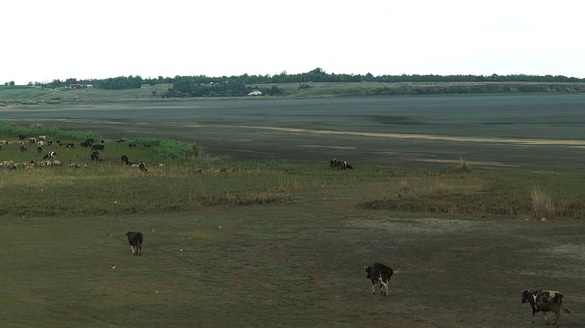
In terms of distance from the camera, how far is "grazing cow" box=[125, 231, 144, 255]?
27.2m

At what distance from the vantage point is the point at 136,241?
27.3 metres

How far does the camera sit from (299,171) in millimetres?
53562

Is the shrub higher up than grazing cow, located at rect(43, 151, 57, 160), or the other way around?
the shrub

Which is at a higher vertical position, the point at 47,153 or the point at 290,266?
the point at 290,266

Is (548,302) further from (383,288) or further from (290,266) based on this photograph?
(290,266)

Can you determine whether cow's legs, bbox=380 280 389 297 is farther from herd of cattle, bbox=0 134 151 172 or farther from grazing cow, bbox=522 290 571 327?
herd of cattle, bbox=0 134 151 172

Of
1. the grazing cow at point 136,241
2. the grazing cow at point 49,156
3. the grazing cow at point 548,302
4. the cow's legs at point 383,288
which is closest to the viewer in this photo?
the grazing cow at point 548,302

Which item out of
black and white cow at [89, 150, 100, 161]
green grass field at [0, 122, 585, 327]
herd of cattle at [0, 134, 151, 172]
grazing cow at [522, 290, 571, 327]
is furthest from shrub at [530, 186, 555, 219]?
black and white cow at [89, 150, 100, 161]

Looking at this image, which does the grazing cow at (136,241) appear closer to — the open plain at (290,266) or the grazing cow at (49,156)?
the open plain at (290,266)

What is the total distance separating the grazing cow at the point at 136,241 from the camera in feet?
89.4

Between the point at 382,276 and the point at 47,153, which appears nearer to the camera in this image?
the point at 382,276

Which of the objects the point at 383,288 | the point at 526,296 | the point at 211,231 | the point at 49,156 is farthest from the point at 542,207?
the point at 49,156

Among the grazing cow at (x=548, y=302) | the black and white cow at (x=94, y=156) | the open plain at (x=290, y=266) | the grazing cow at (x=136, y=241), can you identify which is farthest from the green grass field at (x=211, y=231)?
the black and white cow at (x=94, y=156)

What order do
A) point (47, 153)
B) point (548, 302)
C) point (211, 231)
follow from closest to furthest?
1. point (548, 302)
2. point (211, 231)
3. point (47, 153)
